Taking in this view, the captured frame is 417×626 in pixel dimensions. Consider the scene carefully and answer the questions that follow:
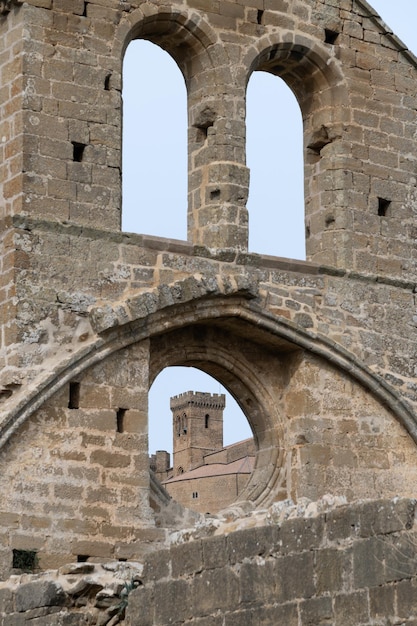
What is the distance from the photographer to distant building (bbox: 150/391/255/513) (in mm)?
26484

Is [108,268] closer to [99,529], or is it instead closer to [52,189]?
[52,189]

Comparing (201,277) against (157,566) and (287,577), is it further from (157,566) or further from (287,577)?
(287,577)

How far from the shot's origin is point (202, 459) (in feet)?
114

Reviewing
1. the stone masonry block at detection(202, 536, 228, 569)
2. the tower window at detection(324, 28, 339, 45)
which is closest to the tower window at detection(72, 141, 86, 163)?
the tower window at detection(324, 28, 339, 45)

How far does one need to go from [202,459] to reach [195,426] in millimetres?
6164

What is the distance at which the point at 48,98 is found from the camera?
1688cm

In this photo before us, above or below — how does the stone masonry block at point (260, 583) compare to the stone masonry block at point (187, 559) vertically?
below

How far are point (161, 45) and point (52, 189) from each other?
7.35 feet

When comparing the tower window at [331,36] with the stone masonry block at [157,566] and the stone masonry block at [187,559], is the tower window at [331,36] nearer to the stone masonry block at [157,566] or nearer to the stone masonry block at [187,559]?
the stone masonry block at [157,566]

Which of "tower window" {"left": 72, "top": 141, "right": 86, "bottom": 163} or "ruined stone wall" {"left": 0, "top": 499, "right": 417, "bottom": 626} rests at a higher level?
"tower window" {"left": 72, "top": 141, "right": 86, "bottom": 163}

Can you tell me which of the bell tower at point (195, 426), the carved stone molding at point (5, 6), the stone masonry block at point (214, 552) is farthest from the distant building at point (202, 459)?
the stone masonry block at point (214, 552)

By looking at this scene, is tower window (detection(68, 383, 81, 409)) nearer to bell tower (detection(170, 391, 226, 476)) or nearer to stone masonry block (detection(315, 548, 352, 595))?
stone masonry block (detection(315, 548, 352, 595))

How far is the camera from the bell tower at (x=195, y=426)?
37.8 m

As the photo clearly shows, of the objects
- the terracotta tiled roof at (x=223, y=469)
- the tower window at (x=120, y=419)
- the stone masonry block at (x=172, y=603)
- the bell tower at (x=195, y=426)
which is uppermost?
the bell tower at (x=195, y=426)
